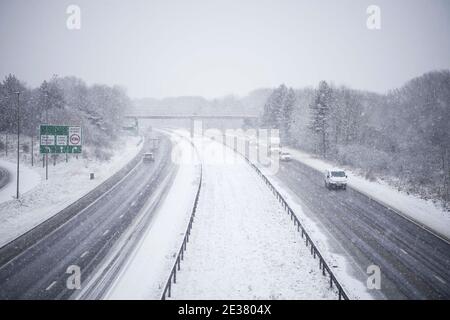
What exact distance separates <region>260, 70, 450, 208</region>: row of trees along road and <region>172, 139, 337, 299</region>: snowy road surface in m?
17.7

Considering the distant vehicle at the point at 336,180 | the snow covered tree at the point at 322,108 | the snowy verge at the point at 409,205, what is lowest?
the snowy verge at the point at 409,205

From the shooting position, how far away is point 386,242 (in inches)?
750

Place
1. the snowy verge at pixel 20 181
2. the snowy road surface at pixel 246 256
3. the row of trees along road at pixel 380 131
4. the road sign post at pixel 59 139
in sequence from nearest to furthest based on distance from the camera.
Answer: the snowy road surface at pixel 246 256, the snowy verge at pixel 20 181, the road sign post at pixel 59 139, the row of trees along road at pixel 380 131

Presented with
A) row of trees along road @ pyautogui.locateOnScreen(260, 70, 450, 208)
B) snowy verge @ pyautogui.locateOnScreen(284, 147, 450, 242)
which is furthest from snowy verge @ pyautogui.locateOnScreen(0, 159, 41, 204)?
row of trees along road @ pyautogui.locateOnScreen(260, 70, 450, 208)

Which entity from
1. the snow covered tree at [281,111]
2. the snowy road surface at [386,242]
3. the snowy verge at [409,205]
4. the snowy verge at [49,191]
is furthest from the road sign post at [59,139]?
the snow covered tree at [281,111]

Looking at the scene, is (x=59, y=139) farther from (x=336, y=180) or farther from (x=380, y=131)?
(x=380, y=131)

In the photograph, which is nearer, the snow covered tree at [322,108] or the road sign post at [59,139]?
the road sign post at [59,139]

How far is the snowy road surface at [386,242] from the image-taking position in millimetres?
14234

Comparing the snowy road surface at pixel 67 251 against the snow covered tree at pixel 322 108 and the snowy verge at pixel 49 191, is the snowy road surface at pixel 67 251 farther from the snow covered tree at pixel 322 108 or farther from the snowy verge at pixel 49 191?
the snow covered tree at pixel 322 108

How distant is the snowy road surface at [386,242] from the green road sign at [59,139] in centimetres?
2819

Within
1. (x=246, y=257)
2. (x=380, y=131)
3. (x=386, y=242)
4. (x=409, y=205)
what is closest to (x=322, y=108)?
(x=409, y=205)

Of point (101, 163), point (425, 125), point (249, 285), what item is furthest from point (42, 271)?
point (425, 125)

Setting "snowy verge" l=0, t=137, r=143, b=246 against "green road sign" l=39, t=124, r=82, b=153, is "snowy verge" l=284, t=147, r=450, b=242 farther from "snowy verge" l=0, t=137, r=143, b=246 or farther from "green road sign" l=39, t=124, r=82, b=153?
"green road sign" l=39, t=124, r=82, b=153

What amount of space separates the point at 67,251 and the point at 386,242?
63.3 ft
